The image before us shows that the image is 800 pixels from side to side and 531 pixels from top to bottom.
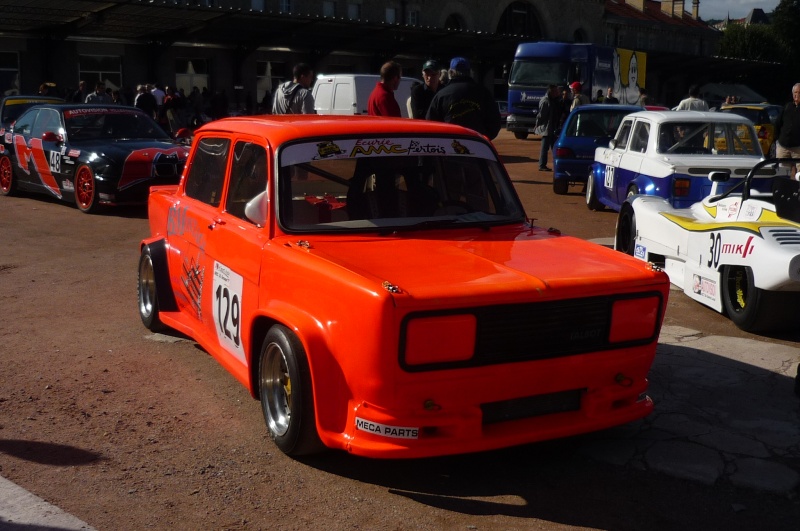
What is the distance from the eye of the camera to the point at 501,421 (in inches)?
162

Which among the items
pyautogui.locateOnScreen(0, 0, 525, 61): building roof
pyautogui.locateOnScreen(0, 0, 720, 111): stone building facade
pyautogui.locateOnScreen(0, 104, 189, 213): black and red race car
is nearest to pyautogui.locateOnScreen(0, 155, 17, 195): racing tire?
pyautogui.locateOnScreen(0, 104, 189, 213): black and red race car

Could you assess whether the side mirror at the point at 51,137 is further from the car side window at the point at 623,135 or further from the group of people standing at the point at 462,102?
the car side window at the point at 623,135

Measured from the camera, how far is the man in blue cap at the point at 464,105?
8820 mm

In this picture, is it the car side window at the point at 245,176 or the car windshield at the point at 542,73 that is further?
the car windshield at the point at 542,73

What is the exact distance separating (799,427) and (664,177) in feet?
19.2

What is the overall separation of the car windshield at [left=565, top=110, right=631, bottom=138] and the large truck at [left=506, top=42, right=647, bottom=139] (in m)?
13.5

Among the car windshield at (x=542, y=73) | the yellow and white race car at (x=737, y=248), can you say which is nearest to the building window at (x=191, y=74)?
the car windshield at (x=542, y=73)

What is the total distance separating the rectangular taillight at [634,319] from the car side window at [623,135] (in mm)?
8144

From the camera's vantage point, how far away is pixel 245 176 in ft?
17.3

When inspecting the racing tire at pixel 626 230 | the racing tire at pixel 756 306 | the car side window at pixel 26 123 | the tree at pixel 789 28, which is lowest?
the racing tire at pixel 756 306

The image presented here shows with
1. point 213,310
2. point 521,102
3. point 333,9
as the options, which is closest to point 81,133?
point 213,310

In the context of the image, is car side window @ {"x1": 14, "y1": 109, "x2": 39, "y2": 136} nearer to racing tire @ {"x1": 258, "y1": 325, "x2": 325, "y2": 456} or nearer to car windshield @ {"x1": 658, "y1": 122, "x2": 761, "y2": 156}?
car windshield @ {"x1": 658, "y1": 122, "x2": 761, "y2": 156}

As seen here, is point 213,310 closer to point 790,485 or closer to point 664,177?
point 790,485

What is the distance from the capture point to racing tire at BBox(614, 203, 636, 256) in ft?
29.8
